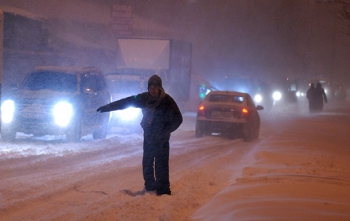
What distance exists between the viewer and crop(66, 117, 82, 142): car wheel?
13.9 meters

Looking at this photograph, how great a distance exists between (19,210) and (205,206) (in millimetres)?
2344

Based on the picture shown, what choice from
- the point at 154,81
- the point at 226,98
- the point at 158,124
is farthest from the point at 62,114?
the point at 154,81

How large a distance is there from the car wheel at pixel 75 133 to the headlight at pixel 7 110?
5.05 feet

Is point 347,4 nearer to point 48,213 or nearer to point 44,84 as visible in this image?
point 44,84

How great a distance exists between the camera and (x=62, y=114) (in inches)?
543

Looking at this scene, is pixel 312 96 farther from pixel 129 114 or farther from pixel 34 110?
pixel 34 110

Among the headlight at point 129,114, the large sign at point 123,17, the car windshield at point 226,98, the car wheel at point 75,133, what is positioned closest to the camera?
the car wheel at point 75,133

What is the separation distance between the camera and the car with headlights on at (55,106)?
13664 millimetres

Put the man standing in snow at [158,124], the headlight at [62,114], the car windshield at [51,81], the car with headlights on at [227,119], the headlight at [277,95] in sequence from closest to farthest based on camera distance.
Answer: the man standing in snow at [158,124]
the headlight at [62,114]
the car windshield at [51,81]
the car with headlights on at [227,119]
the headlight at [277,95]

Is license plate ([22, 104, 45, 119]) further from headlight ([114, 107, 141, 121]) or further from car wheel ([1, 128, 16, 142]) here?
headlight ([114, 107, 141, 121])

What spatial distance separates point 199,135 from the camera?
1661cm

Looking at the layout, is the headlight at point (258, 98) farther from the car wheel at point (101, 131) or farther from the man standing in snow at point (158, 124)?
the man standing in snow at point (158, 124)

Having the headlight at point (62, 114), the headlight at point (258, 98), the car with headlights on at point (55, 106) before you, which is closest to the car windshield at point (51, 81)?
the car with headlights on at point (55, 106)

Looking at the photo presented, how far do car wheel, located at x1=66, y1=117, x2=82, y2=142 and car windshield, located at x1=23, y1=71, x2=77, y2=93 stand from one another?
1.21 meters
